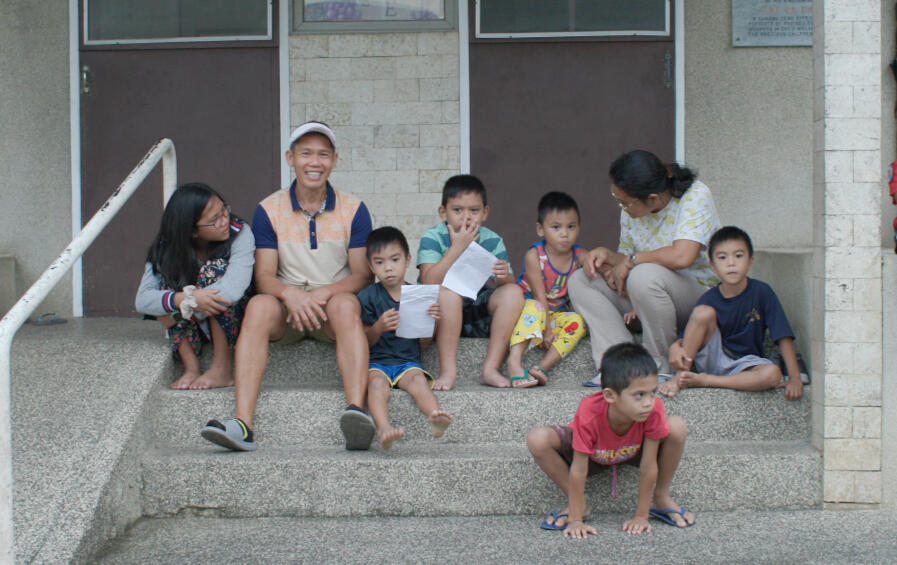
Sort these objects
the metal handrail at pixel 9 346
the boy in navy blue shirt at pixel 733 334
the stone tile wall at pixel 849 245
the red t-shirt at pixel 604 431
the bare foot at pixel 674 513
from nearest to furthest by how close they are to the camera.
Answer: the metal handrail at pixel 9 346 < the red t-shirt at pixel 604 431 < the bare foot at pixel 674 513 < the stone tile wall at pixel 849 245 < the boy in navy blue shirt at pixel 733 334

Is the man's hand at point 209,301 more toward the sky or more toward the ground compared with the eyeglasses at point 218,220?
more toward the ground

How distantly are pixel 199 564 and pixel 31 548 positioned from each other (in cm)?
51

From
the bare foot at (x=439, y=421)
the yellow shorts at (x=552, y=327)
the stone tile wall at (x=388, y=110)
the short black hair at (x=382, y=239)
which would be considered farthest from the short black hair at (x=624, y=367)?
the stone tile wall at (x=388, y=110)

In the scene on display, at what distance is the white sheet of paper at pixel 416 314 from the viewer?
378 cm

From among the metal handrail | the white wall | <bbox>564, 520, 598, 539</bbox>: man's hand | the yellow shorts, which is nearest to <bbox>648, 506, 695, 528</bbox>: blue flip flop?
<bbox>564, 520, 598, 539</bbox>: man's hand

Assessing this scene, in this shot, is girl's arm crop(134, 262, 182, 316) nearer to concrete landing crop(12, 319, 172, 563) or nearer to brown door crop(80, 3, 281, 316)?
concrete landing crop(12, 319, 172, 563)

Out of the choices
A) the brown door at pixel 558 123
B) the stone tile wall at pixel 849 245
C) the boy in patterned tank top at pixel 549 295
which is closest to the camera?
the stone tile wall at pixel 849 245

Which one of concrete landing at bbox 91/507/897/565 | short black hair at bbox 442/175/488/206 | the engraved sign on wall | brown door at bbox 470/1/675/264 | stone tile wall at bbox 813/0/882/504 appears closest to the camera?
concrete landing at bbox 91/507/897/565

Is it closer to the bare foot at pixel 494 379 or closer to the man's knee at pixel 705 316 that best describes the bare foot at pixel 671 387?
the man's knee at pixel 705 316

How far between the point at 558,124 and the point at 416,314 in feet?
7.17

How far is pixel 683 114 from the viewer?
542cm

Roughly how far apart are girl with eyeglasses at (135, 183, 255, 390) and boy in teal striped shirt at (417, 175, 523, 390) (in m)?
0.82

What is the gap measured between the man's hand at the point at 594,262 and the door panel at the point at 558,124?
1.47m

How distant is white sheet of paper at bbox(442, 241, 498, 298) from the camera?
3.85 metres
